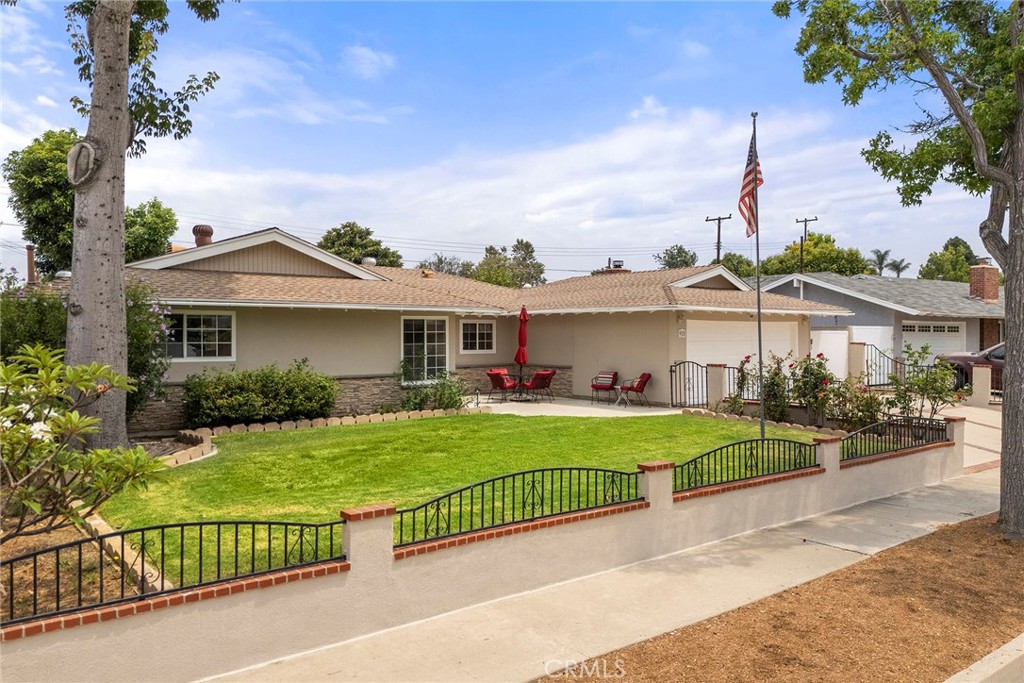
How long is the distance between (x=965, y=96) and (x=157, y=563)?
38.1ft

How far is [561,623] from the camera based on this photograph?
547cm

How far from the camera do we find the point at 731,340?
19438mm

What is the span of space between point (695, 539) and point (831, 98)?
22.9 feet

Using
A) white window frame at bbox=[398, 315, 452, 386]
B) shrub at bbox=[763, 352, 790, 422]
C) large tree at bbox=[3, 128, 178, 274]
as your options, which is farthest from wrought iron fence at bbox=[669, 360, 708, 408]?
large tree at bbox=[3, 128, 178, 274]

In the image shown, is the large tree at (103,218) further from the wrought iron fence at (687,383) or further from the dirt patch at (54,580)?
the wrought iron fence at (687,383)

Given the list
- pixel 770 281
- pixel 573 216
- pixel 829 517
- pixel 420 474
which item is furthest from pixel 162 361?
pixel 573 216

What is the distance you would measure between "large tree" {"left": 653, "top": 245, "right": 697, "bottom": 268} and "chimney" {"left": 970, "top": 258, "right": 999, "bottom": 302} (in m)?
46.8

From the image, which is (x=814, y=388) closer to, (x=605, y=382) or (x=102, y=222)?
(x=605, y=382)

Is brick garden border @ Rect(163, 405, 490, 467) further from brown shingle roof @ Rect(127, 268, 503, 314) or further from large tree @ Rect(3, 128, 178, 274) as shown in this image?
large tree @ Rect(3, 128, 178, 274)

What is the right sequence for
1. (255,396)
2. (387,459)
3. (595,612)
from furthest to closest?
1. (255,396)
2. (387,459)
3. (595,612)

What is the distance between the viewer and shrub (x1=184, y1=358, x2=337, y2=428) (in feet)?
42.8

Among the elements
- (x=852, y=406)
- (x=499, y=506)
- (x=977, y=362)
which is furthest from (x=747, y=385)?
(x=977, y=362)

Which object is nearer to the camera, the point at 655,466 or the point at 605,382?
the point at 655,466

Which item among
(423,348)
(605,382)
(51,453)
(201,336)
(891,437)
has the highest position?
(201,336)
